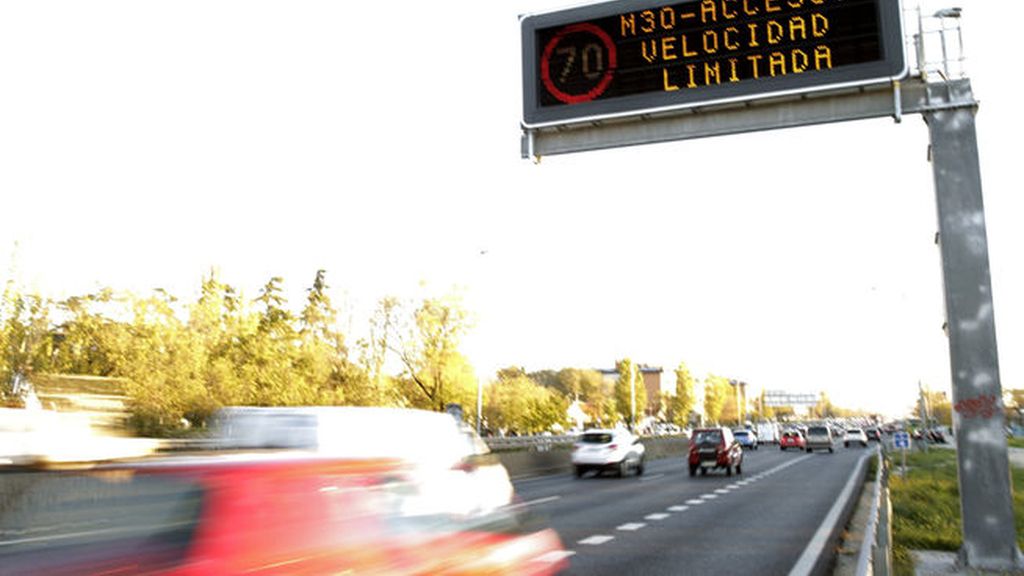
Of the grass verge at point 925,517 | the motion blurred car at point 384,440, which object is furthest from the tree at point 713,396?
the motion blurred car at point 384,440

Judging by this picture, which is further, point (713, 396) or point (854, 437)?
point (713, 396)

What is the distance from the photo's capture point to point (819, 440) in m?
60.1

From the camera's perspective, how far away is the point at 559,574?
33.3 ft

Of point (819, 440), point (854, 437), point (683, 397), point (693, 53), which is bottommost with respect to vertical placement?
point (854, 437)

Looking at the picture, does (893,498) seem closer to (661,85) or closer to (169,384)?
(661,85)

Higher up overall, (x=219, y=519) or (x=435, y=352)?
(x=435, y=352)

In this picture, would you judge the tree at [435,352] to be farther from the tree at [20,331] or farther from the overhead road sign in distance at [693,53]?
the overhead road sign in distance at [693,53]

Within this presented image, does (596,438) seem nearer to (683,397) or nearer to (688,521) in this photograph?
(688,521)

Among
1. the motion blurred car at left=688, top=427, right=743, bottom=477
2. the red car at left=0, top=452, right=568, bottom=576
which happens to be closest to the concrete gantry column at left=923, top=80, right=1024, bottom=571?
the red car at left=0, top=452, right=568, bottom=576

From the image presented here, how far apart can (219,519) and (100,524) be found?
565 mm

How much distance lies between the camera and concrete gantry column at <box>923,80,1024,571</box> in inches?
410

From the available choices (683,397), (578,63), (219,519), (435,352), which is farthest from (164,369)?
(683,397)

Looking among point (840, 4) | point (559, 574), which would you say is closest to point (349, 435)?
point (559, 574)

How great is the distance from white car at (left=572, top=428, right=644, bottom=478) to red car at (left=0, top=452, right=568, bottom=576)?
27205mm
